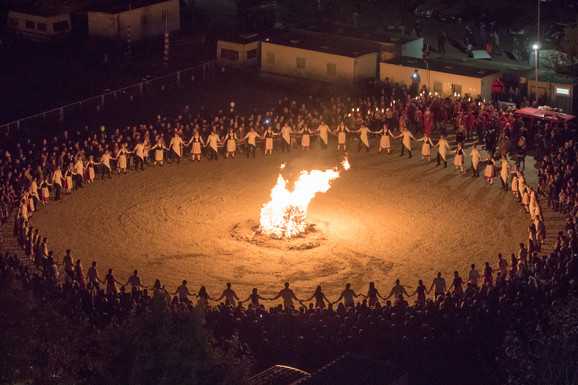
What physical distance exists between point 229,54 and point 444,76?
11230 millimetres

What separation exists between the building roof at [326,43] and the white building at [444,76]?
72.1 inches

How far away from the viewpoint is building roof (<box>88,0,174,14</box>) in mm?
54000

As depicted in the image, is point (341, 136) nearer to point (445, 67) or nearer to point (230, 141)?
point (230, 141)

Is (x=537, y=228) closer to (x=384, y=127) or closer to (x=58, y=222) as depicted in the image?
(x=384, y=127)

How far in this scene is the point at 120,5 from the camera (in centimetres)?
5506

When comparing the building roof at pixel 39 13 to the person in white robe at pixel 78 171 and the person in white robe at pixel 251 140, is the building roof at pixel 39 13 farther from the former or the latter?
the person in white robe at pixel 78 171

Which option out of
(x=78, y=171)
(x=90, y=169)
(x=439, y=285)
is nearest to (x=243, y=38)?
(x=90, y=169)

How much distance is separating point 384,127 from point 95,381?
2400 cm

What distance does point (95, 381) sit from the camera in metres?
17.6

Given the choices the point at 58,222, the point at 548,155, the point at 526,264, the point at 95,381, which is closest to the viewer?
the point at 95,381

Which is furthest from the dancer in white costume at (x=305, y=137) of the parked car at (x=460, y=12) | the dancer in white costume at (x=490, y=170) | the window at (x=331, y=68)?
the parked car at (x=460, y=12)

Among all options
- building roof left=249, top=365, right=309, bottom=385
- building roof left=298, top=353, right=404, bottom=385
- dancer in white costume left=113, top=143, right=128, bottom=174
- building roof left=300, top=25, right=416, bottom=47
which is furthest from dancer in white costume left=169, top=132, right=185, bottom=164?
building roof left=298, top=353, right=404, bottom=385

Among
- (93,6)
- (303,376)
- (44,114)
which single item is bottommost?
(303,376)

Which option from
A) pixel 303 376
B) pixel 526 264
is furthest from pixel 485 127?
pixel 303 376
